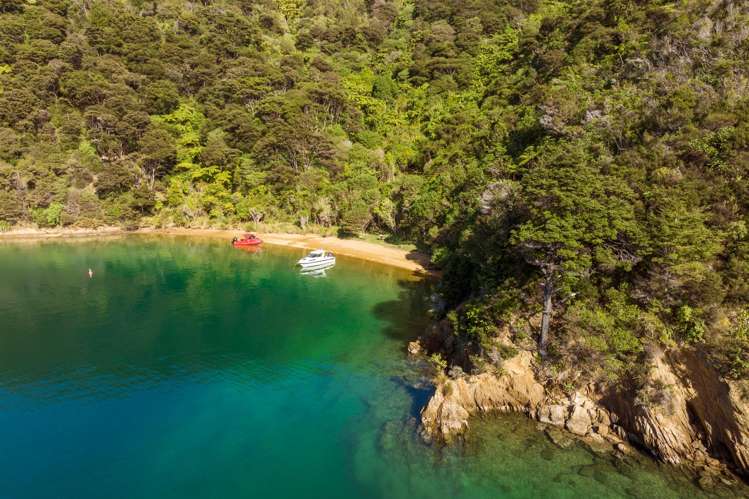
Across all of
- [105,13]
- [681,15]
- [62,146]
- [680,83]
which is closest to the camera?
[680,83]

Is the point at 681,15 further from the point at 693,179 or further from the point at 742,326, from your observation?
the point at 742,326

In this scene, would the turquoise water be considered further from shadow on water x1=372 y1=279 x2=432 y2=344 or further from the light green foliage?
the light green foliage

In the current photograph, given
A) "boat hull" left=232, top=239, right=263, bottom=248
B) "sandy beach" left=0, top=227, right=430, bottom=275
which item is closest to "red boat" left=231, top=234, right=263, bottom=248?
"boat hull" left=232, top=239, right=263, bottom=248

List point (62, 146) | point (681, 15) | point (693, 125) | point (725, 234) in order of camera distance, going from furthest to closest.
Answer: point (62, 146)
point (681, 15)
point (693, 125)
point (725, 234)

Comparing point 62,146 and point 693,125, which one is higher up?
point 693,125

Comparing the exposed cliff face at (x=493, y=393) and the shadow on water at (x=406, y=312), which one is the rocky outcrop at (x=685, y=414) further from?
the shadow on water at (x=406, y=312)

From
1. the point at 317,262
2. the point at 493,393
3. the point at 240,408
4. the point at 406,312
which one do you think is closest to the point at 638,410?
the point at 493,393

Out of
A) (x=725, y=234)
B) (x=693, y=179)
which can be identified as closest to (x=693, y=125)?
(x=693, y=179)

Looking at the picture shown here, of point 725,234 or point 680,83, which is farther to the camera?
point 680,83

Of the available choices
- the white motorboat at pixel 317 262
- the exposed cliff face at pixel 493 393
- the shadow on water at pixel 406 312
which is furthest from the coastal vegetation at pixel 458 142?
the white motorboat at pixel 317 262
